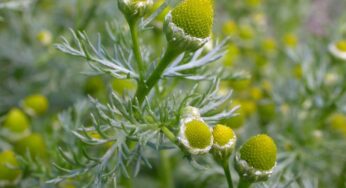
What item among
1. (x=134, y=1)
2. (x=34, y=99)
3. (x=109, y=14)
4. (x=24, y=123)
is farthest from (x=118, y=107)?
(x=109, y=14)

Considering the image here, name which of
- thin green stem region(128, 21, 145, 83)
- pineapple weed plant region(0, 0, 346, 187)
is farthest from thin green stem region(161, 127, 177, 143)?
thin green stem region(128, 21, 145, 83)

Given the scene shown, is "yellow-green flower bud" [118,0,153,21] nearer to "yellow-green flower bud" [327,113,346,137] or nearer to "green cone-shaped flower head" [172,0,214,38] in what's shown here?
"green cone-shaped flower head" [172,0,214,38]

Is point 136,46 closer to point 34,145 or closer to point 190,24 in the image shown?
point 190,24

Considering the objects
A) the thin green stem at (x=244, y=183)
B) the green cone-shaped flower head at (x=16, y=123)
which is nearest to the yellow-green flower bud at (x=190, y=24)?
the thin green stem at (x=244, y=183)

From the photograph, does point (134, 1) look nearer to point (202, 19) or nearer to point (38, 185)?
point (202, 19)

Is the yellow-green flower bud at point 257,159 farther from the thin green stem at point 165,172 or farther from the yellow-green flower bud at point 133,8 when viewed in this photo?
the thin green stem at point 165,172

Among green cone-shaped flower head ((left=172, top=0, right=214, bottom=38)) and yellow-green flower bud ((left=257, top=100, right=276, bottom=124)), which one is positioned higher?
green cone-shaped flower head ((left=172, top=0, right=214, bottom=38))

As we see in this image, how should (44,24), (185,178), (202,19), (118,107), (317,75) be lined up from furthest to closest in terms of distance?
(44,24) < (185,178) < (317,75) < (118,107) < (202,19)
